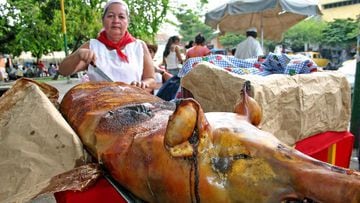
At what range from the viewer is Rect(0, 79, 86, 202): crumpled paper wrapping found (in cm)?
142

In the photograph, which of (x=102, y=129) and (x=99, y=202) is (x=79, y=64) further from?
(x=99, y=202)

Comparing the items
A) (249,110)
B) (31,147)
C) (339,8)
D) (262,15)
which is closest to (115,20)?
(31,147)

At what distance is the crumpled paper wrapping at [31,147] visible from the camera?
1421 millimetres

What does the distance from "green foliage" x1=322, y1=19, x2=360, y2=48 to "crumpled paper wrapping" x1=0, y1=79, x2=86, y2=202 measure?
3443cm

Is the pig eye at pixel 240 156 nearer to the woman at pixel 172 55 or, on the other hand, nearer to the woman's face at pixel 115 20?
the woman's face at pixel 115 20

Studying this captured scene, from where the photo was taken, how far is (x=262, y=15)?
9125 millimetres

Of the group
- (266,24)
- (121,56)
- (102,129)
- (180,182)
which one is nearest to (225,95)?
(121,56)

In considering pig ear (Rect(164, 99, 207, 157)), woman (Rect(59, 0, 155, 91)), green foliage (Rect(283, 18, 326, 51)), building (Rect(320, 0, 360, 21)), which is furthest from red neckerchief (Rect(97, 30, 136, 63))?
building (Rect(320, 0, 360, 21))

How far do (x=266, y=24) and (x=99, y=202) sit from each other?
29.2 ft

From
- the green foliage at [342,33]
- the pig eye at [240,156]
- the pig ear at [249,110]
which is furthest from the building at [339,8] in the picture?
the pig eye at [240,156]

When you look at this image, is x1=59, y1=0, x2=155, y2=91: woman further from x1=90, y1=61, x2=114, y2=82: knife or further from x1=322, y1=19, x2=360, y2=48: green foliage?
x1=322, y1=19, x2=360, y2=48: green foliage

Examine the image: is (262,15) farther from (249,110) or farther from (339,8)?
(339,8)

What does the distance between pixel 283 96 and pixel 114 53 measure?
120 centimetres

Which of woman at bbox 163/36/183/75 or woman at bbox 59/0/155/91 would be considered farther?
woman at bbox 163/36/183/75
